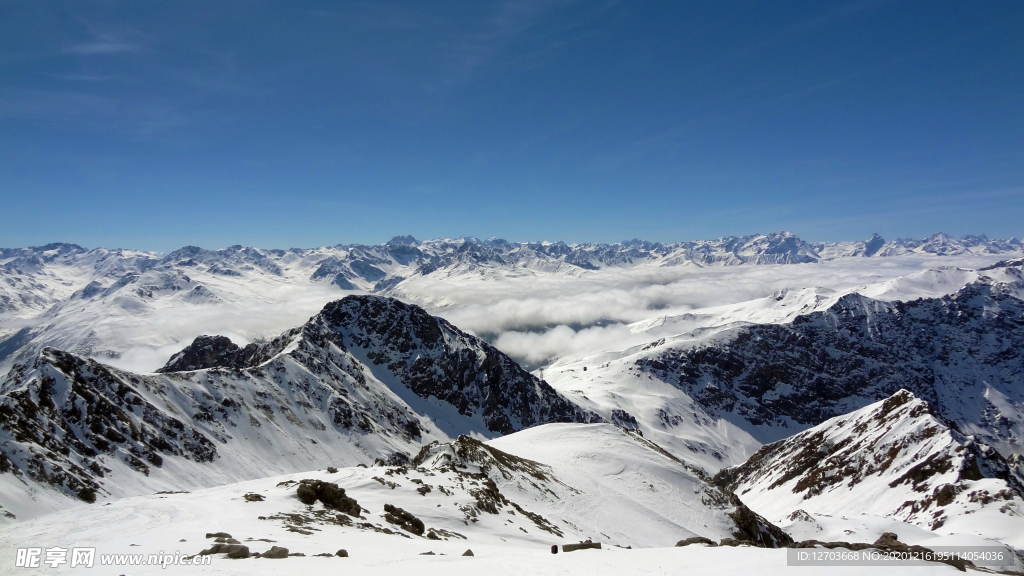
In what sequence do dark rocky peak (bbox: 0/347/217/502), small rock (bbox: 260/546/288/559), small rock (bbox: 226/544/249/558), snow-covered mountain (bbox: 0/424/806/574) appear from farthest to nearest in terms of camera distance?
dark rocky peak (bbox: 0/347/217/502) → snow-covered mountain (bbox: 0/424/806/574) → small rock (bbox: 260/546/288/559) → small rock (bbox: 226/544/249/558)

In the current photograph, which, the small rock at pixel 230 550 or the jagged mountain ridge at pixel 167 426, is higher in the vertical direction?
the small rock at pixel 230 550

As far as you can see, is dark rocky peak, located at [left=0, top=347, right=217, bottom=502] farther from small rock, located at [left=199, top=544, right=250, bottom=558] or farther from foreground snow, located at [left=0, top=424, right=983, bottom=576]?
small rock, located at [left=199, top=544, right=250, bottom=558]

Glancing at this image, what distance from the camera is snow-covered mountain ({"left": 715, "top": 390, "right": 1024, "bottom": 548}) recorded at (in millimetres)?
107812

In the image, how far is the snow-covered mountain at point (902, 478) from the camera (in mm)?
107812

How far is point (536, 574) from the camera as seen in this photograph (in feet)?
71.2

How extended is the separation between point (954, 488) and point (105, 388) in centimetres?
21661

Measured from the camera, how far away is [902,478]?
141000mm

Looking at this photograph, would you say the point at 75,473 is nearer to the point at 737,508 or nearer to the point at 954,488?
the point at 737,508

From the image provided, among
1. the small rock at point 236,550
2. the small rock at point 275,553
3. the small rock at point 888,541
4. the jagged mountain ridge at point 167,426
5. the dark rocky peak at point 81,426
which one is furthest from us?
the jagged mountain ridge at point 167,426

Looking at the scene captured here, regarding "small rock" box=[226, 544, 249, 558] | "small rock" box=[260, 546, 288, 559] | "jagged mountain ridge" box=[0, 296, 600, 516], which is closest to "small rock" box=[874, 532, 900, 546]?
"small rock" box=[260, 546, 288, 559]

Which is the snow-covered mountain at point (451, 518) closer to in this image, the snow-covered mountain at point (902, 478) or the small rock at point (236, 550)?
the small rock at point (236, 550)

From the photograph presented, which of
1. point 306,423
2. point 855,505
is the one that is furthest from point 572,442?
point 306,423

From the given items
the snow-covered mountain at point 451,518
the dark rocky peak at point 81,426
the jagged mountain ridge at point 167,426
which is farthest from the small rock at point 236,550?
the dark rocky peak at point 81,426

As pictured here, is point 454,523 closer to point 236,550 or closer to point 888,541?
point 236,550
